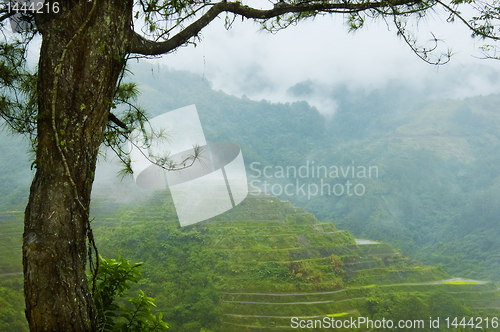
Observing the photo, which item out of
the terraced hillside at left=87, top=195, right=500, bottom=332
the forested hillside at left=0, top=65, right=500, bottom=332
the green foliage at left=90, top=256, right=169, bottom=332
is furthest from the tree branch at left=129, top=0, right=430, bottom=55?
the terraced hillside at left=87, top=195, right=500, bottom=332

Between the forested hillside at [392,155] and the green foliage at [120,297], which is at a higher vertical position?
the forested hillside at [392,155]

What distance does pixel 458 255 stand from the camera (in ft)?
75.3

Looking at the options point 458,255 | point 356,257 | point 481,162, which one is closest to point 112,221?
point 356,257

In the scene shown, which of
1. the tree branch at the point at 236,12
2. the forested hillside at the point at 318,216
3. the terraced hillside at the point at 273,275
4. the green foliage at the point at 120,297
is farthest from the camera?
the forested hillside at the point at 318,216

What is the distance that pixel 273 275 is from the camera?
14.4 m

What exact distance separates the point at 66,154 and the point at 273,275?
14.1m

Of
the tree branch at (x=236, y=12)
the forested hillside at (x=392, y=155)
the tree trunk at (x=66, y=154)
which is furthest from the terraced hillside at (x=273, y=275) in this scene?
the tree trunk at (x=66, y=154)

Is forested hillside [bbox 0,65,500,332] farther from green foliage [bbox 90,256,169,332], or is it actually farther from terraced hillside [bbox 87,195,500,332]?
green foliage [bbox 90,256,169,332]

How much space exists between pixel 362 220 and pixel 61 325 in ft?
85.8

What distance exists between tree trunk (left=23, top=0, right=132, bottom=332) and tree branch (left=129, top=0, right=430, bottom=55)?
0.48ft

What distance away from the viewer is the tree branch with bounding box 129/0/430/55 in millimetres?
1188

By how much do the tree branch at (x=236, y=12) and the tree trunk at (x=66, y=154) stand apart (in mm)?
147

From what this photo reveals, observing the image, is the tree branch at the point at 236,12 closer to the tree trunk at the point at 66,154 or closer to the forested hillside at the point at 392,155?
the tree trunk at the point at 66,154

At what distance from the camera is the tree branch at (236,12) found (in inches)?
46.8
